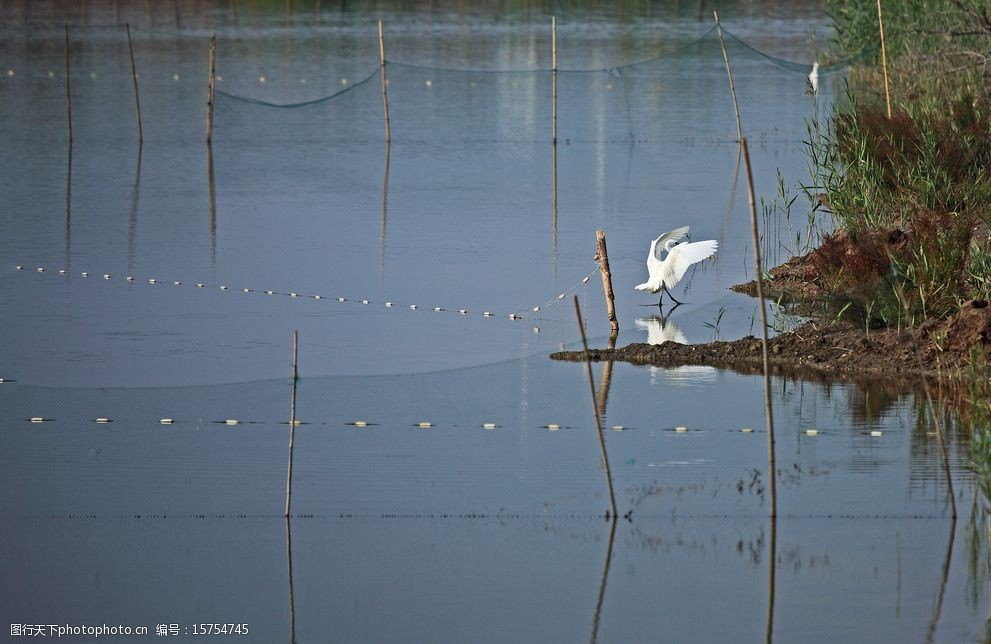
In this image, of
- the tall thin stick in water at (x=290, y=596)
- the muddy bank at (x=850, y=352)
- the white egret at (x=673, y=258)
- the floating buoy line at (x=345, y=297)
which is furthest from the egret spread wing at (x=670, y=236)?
the tall thin stick in water at (x=290, y=596)

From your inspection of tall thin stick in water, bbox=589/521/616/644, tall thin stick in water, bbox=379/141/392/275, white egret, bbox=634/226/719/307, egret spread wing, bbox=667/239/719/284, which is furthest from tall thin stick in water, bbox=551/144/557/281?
tall thin stick in water, bbox=589/521/616/644

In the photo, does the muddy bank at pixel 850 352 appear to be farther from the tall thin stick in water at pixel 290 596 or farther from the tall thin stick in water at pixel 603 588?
the tall thin stick in water at pixel 290 596

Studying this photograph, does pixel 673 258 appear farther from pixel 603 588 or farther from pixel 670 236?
pixel 603 588

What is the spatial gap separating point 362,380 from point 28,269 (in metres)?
4.95

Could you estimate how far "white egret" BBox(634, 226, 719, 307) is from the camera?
35.2ft

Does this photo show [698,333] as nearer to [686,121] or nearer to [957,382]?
[957,382]

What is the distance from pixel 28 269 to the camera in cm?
1329

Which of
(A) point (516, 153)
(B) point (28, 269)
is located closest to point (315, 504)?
(B) point (28, 269)

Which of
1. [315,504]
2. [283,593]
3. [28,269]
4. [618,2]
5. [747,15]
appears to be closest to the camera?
[283,593]

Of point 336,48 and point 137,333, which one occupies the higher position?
point 336,48

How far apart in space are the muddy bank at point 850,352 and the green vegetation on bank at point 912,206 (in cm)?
24

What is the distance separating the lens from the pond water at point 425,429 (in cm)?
618

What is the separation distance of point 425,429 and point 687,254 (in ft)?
10.2

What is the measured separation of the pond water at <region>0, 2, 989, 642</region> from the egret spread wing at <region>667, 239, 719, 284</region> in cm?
39
